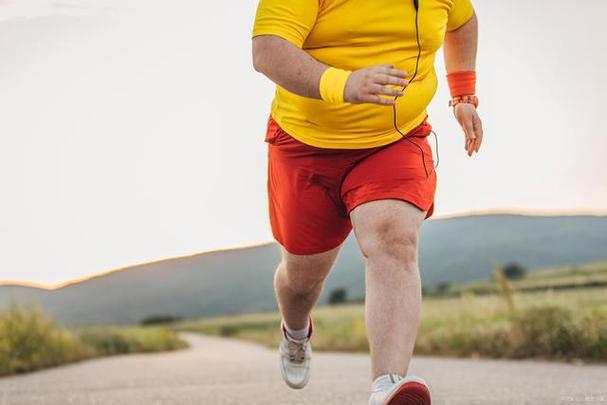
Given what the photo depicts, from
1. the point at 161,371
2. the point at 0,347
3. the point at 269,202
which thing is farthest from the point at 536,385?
the point at 0,347

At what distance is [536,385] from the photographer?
21.3 ft

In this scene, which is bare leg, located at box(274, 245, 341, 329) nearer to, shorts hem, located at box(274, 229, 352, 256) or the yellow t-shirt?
shorts hem, located at box(274, 229, 352, 256)

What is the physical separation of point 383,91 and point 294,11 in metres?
0.65

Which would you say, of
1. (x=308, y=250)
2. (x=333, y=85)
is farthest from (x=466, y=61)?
(x=333, y=85)

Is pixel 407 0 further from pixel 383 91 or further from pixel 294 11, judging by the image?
pixel 383 91

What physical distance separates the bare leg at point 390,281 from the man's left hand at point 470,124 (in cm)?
74

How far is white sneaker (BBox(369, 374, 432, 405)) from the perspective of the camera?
10.6 feet

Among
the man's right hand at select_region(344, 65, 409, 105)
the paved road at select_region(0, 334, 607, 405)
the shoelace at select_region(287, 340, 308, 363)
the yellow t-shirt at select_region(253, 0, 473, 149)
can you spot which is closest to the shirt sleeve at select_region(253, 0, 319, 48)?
the yellow t-shirt at select_region(253, 0, 473, 149)

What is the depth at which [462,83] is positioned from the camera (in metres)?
4.40

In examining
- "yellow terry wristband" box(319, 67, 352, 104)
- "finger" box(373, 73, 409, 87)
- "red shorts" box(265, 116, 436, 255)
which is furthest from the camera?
"red shorts" box(265, 116, 436, 255)

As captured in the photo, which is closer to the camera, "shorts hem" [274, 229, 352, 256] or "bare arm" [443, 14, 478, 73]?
"shorts hem" [274, 229, 352, 256]

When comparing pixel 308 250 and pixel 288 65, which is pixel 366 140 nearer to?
pixel 288 65

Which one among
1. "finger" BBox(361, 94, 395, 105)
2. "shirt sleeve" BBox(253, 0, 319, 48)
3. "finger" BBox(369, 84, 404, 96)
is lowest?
"finger" BBox(361, 94, 395, 105)

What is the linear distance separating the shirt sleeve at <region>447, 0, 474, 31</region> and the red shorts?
57 centimetres
